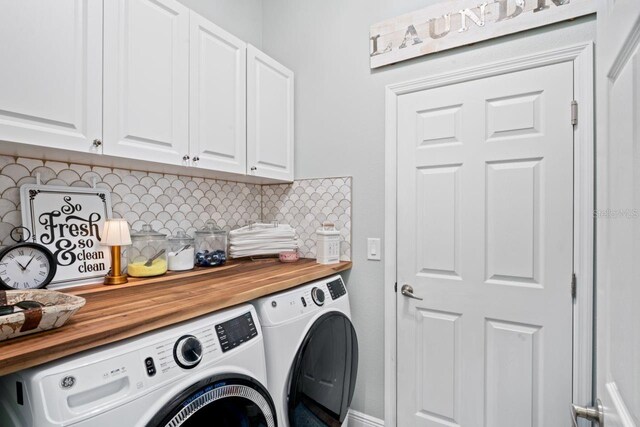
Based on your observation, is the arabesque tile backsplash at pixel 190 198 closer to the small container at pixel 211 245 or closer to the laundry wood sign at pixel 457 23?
the small container at pixel 211 245

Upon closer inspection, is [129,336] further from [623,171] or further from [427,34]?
[427,34]

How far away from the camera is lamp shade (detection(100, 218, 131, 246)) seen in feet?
4.55

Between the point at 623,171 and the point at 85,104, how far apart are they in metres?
1.53

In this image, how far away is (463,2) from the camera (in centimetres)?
167

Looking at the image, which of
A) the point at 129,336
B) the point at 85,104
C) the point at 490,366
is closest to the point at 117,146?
the point at 85,104

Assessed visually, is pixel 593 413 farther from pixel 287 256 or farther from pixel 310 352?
pixel 287 256

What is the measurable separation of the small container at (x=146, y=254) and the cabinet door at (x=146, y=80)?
42 cm

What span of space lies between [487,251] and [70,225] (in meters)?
1.92

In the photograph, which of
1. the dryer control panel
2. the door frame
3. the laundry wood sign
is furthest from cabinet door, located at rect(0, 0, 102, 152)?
the door frame

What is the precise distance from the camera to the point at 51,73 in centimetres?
107

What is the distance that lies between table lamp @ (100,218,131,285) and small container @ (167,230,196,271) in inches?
10.4

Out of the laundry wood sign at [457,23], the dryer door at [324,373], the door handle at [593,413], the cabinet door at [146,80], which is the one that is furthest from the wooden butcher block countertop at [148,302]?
the laundry wood sign at [457,23]

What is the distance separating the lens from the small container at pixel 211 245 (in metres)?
1.81

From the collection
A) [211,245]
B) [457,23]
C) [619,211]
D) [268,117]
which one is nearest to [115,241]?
[211,245]
